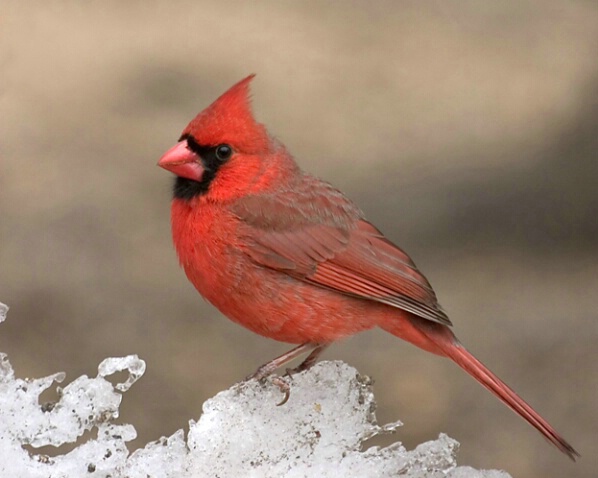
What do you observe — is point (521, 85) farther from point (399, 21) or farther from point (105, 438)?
point (105, 438)

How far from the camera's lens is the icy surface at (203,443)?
175 centimetres

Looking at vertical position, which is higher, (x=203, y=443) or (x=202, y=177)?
(x=202, y=177)

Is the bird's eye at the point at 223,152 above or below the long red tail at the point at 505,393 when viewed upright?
above

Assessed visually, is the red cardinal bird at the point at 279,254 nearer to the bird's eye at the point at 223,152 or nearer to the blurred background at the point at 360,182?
the bird's eye at the point at 223,152

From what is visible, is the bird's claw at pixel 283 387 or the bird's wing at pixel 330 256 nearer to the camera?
the bird's claw at pixel 283 387

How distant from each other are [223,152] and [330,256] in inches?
9.9

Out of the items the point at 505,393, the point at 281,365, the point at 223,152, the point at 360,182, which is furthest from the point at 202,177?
the point at 360,182

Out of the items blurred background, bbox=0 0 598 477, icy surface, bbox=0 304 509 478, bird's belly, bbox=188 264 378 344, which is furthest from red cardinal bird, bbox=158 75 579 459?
blurred background, bbox=0 0 598 477

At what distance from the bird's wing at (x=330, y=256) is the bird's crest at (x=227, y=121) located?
0.13 meters

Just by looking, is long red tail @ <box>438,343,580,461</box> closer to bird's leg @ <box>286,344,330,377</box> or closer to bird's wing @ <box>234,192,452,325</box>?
bird's wing @ <box>234,192,452,325</box>

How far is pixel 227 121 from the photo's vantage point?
1937 millimetres

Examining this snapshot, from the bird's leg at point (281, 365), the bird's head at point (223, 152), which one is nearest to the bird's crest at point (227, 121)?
the bird's head at point (223, 152)

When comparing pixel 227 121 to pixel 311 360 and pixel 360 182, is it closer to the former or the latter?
A: pixel 311 360

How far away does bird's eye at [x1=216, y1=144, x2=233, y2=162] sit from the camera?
196 cm
